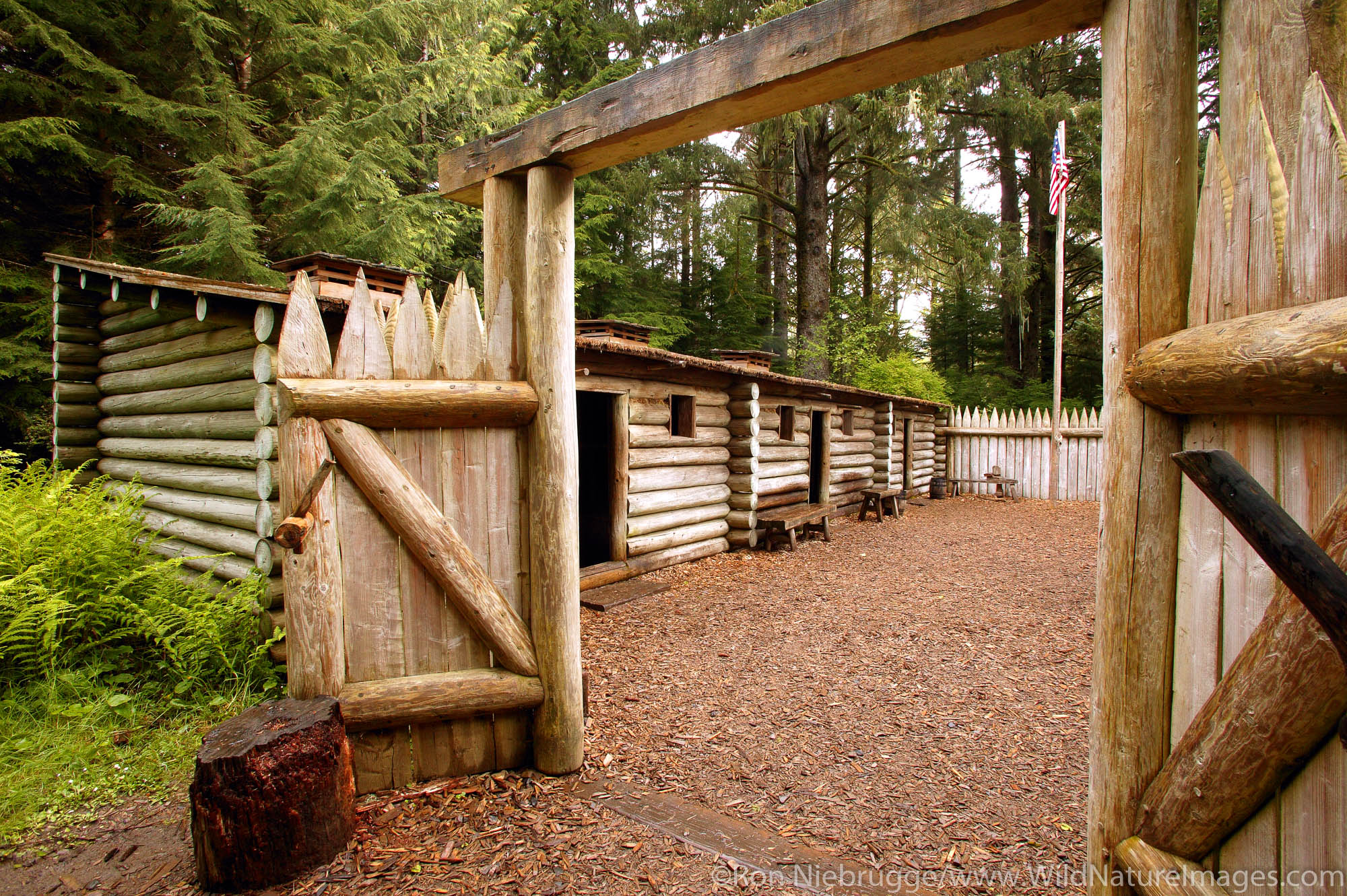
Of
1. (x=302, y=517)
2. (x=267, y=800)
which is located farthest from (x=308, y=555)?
(x=267, y=800)

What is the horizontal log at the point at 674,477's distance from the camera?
27.7 feet

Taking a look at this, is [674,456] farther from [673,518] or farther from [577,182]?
[577,182]

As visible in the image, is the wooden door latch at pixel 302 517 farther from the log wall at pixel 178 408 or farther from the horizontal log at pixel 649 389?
the horizontal log at pixel 649 389

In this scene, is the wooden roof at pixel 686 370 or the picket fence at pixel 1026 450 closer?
the wooden roof at pixel 686 370

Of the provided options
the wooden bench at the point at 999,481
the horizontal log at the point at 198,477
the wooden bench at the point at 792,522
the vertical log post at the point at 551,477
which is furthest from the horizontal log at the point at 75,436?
the wooden bench at the point at 999,481

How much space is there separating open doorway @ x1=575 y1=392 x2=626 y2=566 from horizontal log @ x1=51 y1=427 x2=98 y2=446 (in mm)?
6171

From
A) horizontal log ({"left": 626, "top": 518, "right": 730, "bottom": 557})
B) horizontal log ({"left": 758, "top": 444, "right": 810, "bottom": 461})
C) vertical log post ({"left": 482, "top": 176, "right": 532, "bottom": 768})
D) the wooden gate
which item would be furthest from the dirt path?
horizontal log ({"left": 758, "top": 444, "right": 810, "bottom": 461})

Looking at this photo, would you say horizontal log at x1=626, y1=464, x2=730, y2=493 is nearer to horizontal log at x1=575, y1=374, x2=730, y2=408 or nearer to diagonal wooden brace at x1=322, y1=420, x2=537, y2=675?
horizontal log at x1=575, y1=374, x2=730, y2=408

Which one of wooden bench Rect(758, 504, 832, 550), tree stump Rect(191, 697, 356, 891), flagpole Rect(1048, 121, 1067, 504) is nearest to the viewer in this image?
tree stump Rect(191, 697, 356, 891)

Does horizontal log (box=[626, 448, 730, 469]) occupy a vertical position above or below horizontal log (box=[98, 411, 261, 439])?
below

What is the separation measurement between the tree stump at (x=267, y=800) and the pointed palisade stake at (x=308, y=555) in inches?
8.8

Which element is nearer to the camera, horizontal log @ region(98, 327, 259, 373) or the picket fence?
horizontal log @ region(98, 327, 259, 373)

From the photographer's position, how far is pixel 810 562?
9.53 metres

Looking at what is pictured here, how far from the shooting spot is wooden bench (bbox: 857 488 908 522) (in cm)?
1382
